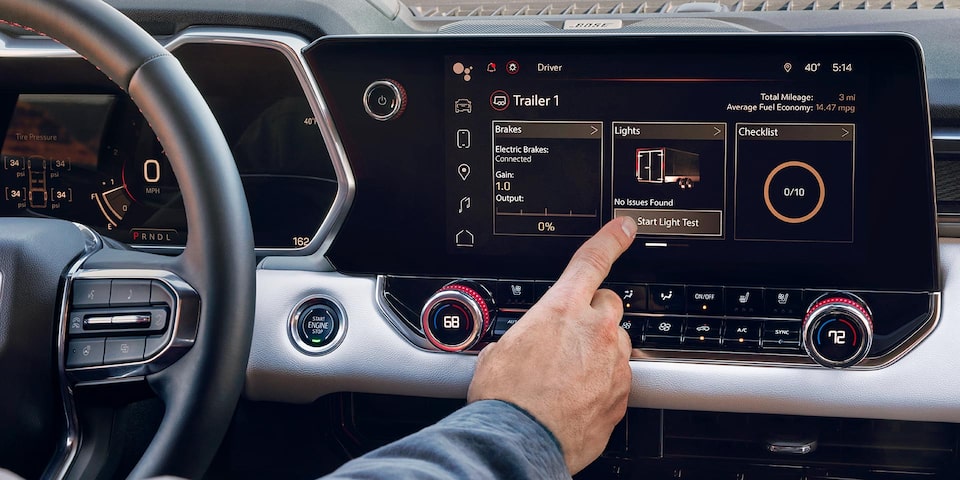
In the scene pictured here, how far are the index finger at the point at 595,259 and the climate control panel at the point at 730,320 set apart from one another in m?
0.09

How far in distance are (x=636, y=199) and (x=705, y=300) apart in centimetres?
18

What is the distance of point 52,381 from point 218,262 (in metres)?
0.31

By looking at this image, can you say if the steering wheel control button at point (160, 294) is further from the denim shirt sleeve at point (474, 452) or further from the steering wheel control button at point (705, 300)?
the steering wheel control button at point (705, 300)

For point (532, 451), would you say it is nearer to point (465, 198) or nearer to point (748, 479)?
point (465, 198)

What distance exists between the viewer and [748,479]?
145 centimetres

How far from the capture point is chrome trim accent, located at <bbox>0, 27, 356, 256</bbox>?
139cm

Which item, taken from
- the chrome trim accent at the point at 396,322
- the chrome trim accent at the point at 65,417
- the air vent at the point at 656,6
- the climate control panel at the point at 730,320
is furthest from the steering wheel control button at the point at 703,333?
the chrome trim accent at the point at 65,417

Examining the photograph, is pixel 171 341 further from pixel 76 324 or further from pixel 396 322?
pixel 396 322

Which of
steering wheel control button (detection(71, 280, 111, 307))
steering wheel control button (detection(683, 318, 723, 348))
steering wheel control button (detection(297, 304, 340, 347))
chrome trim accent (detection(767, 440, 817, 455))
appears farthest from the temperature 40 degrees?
steering wheel control button (detection(71, 280, 111, 307))

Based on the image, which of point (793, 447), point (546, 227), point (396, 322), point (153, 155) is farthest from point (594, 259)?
point (153, 155)

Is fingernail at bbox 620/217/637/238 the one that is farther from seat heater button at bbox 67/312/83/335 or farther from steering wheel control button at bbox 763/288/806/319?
seat heater button at bbox 67/312/83/335

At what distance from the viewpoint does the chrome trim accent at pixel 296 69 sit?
4.57 ft

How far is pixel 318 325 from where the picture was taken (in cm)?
142

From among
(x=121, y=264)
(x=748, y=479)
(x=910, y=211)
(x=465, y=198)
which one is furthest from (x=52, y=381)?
(x=910, y=211)
